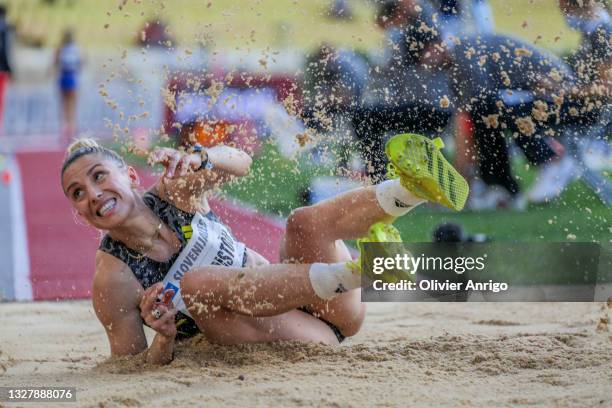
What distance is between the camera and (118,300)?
3023mm

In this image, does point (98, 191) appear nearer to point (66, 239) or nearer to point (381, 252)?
Answer: point (381, 252)

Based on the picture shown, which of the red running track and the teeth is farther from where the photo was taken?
the red running track

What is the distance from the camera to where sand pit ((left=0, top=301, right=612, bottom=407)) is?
105 inches

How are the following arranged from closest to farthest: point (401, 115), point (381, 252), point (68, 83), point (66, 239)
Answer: point (381, 252) < point (401, 115) < point (66, 239) < point (68, 83)

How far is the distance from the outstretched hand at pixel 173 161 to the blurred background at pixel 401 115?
517mm

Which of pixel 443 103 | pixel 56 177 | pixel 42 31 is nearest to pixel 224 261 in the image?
pixel 443 103

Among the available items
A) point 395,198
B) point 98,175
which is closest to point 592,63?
point 395,198

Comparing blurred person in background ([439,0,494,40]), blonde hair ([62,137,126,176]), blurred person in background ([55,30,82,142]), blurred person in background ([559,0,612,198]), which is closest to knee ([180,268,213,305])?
blonde hair ([62,137,126,176])

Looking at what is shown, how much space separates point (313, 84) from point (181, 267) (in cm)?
169

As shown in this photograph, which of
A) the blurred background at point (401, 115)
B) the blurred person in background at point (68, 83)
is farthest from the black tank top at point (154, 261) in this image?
the blurred person in background at point (68, 83)

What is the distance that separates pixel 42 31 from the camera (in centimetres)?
1394

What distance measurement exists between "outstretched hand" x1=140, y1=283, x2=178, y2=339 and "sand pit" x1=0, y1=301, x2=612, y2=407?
0.56 feet

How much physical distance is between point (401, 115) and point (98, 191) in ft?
5.74

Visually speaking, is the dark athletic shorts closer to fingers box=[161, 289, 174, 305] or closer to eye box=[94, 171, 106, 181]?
fingers box=[161, 289, 174, 305]
